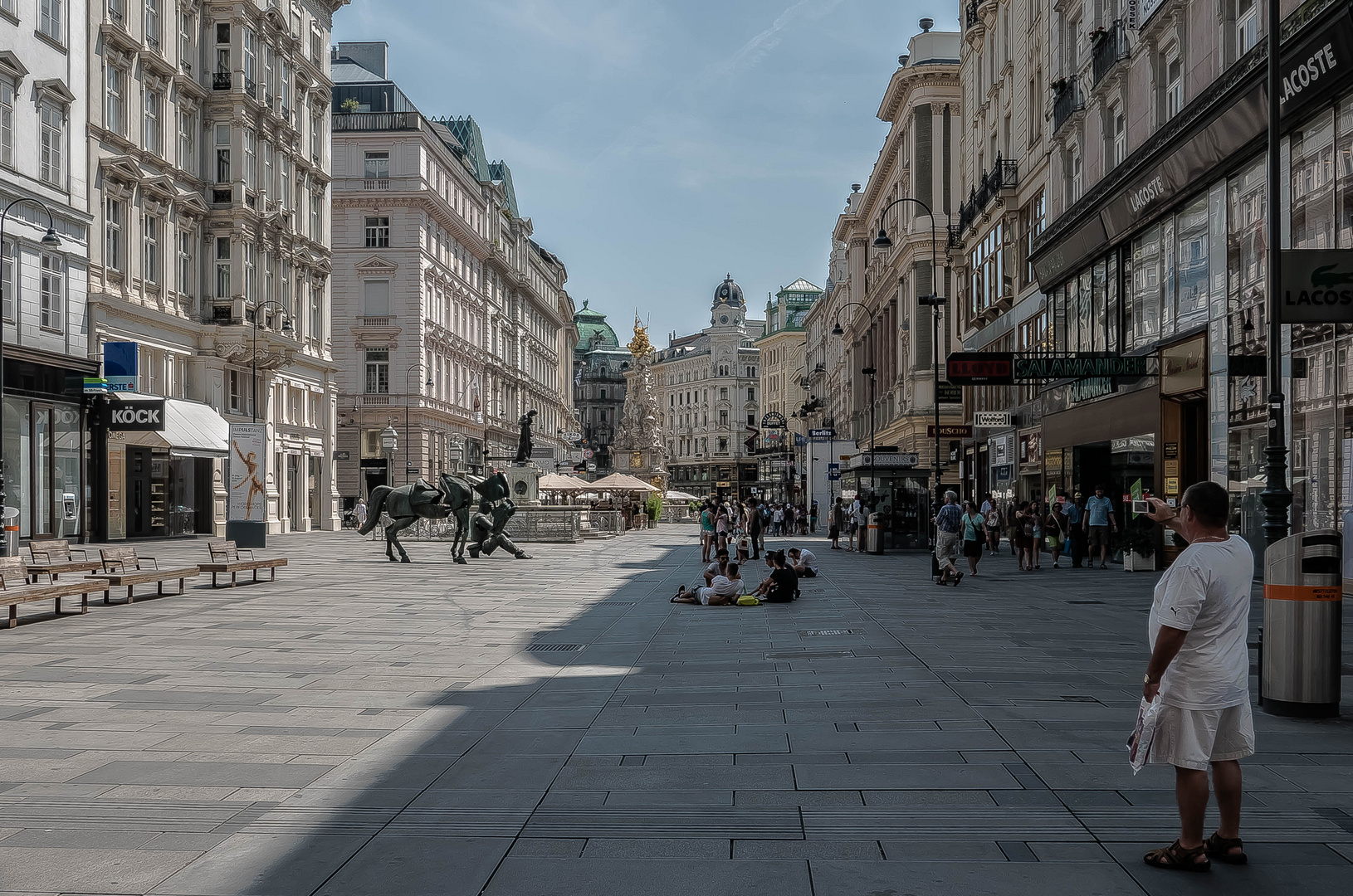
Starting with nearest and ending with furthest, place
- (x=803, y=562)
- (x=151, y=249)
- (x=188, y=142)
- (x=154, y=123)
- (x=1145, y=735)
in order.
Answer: (x=1145, y=735) → (x=803, y=562) → (x=151, y=249) → (x=154, y=123) → (x=188, y=142)

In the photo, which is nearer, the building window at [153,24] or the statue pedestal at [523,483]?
the building window at [153,24]

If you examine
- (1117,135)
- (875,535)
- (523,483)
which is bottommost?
(875,535)

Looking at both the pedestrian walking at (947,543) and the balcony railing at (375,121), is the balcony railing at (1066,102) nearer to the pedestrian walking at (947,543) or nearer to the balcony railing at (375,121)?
the pedestrian walking at (947,543)

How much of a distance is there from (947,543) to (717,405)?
5694 inches

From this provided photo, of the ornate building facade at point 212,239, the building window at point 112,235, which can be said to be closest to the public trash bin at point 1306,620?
the ornate building facade at point 212,239

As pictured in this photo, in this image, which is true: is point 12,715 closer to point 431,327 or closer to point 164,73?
point 164,73

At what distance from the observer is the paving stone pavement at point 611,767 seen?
17.3ft

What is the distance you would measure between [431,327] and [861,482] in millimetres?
39149

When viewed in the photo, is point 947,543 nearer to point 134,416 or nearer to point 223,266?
→ point 134,416

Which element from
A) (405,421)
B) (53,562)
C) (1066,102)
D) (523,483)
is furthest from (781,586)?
(405,421)

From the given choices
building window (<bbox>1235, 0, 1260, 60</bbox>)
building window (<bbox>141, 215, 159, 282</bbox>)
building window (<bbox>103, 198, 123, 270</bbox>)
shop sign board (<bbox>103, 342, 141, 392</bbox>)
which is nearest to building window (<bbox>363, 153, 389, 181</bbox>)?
building window (<bbox>141, 215, 159, 282</bbox>)

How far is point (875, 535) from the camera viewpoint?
116 ft

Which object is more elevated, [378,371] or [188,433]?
[378,371]

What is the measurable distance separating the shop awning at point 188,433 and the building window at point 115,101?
8309 millimetres
